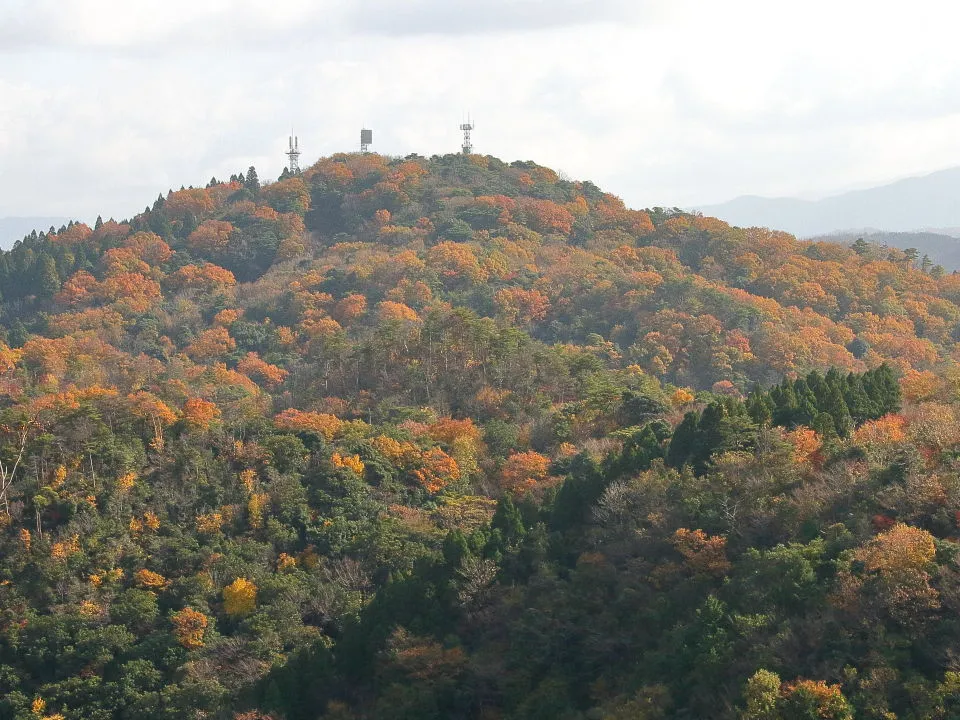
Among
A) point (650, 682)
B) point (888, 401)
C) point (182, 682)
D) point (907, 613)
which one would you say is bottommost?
point (182, 682)

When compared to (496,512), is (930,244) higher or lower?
higher

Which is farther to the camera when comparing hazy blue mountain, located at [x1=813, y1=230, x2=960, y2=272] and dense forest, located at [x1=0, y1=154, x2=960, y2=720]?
hazy blue mountain, located at [x1=813, y1=230, x2=960, y2=272]

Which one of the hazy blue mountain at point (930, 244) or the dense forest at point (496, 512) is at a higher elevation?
the hazy blue mountain at point (930, 244)

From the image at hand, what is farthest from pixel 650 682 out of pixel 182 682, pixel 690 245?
pixel 690 245

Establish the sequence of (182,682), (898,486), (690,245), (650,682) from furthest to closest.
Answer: (690,245) < (182,682) < (898,486) < (650,682)

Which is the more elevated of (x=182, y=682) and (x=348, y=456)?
(x=348, y=456)

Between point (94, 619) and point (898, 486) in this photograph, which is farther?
point (94, 619)

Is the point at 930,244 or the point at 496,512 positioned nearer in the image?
the point at 496,512

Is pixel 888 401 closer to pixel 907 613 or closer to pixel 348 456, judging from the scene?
pixel 907 613
